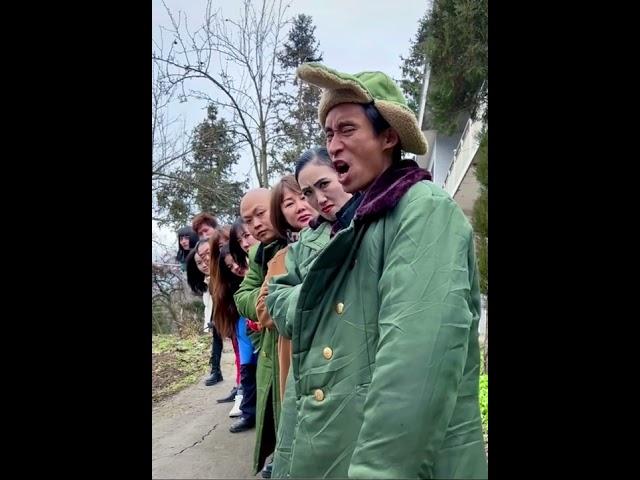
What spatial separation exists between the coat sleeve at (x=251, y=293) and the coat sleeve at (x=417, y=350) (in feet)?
4.00

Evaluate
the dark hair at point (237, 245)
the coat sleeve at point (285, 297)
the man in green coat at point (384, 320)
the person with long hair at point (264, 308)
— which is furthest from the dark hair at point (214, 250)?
the man in green coat at point (384, 320)

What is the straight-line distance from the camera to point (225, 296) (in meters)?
2.61

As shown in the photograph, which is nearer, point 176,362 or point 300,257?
point 300,257

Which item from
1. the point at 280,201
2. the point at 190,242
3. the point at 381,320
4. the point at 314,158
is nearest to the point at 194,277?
the point at 190,242

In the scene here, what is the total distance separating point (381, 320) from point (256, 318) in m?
1.26

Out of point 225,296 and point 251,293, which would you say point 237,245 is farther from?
point 251,293

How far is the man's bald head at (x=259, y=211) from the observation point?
2102 mm

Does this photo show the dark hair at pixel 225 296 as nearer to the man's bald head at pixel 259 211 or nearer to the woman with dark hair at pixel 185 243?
the woman with dark hair at pixel 185 243

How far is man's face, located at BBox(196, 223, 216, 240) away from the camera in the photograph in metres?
2.66

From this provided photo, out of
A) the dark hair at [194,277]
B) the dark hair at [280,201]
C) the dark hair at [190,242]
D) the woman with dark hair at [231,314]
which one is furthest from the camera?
the dark hair at [194,277]
